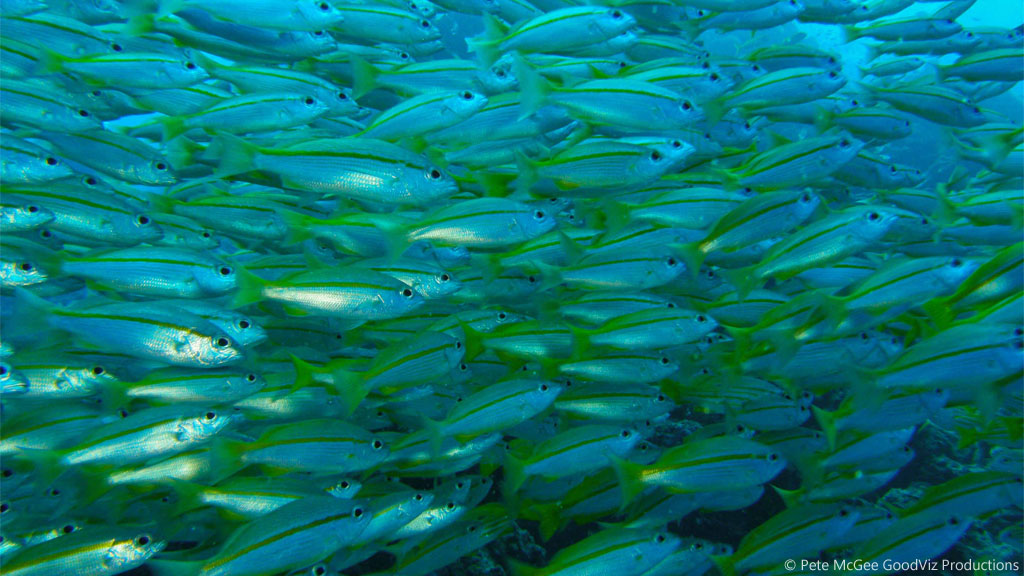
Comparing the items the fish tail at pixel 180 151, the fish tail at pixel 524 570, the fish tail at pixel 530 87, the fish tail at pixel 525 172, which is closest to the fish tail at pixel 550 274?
the fish tail at pixel 525 172

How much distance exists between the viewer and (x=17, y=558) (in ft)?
8.61

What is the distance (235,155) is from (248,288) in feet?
2.87

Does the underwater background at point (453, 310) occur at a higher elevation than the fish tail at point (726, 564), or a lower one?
higher

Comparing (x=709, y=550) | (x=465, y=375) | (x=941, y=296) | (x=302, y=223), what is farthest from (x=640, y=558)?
(x=302, y=223)

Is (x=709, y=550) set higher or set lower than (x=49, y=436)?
lower

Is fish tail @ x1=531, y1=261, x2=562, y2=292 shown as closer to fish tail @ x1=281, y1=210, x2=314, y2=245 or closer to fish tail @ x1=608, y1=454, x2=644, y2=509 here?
fish tail @ x1=608, y1=454, x2=644, y2=509

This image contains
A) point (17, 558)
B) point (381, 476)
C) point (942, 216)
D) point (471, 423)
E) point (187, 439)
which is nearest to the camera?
point (17, 558)

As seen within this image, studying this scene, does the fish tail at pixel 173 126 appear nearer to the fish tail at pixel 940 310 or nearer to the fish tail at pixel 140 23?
the fish tail at pixel 140 23

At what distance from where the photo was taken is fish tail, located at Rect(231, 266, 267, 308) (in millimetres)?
2992

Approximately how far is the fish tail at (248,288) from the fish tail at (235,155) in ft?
2.30

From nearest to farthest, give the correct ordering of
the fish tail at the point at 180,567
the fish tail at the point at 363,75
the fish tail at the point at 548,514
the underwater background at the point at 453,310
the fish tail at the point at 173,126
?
1. the fish tail at the point at 180,567
2. the underwater background at the point at 453,310
3. the fish tail at the point at 173,126
4. the fish tail at the point at 548,514
5. the fish tail at the point at 363,75

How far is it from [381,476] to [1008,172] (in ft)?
18.5

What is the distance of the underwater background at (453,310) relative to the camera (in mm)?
2990

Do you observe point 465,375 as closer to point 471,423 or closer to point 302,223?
point 471,423
